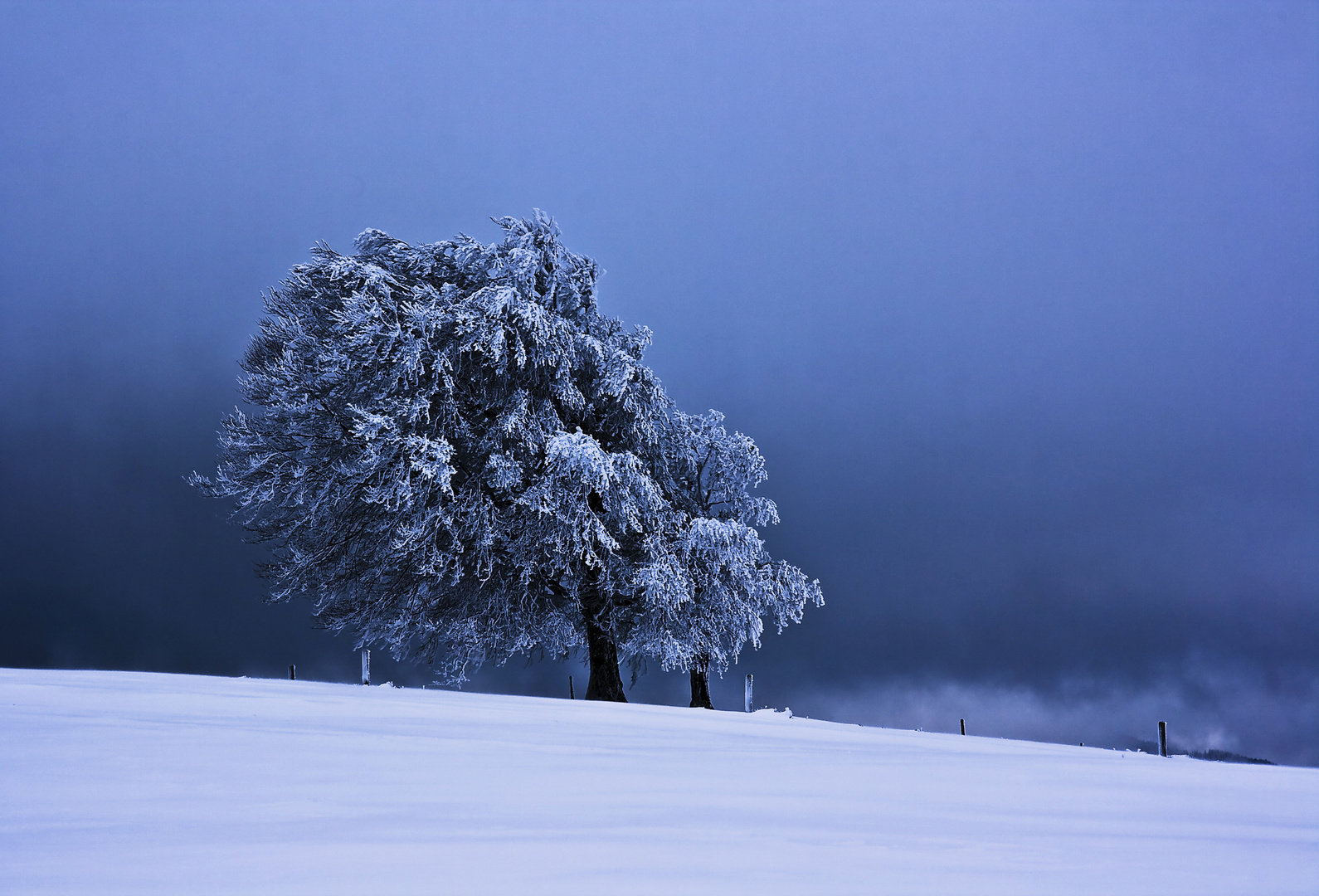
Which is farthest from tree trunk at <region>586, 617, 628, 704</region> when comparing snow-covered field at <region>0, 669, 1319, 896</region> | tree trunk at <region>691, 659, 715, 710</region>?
snow-covered field at <region>0, 669, 1319, 896</region>

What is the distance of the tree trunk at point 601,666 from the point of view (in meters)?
16.8

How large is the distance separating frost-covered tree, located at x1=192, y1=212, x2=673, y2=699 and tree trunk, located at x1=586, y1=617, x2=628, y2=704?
0.04m

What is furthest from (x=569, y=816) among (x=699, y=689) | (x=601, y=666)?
(x=699, y=689)

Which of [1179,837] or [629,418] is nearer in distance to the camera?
[1179,837]

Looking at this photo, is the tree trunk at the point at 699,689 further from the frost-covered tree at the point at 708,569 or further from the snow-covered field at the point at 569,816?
the snow-covered field at the point at 569,816

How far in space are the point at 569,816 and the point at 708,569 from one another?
13834mm

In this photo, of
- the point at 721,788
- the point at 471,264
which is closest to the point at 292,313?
the point at 471,264

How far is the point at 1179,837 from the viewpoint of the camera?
2.82m

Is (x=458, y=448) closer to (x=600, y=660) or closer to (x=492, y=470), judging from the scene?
(x=492, y=470)

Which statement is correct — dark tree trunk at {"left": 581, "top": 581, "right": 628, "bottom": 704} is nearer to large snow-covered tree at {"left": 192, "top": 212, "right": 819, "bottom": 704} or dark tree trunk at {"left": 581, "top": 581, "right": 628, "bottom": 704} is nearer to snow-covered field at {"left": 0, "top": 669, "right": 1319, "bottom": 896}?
large snow-covered tree at {"left": 192, "top": 212, "right": 819, "bottom": 704}

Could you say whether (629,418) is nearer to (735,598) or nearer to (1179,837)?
(735,598)

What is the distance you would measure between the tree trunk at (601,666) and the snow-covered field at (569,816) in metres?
11.8

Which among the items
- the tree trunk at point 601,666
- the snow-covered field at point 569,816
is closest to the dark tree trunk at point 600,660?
the tree trunk at point 601,666

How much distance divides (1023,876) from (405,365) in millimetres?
13426
